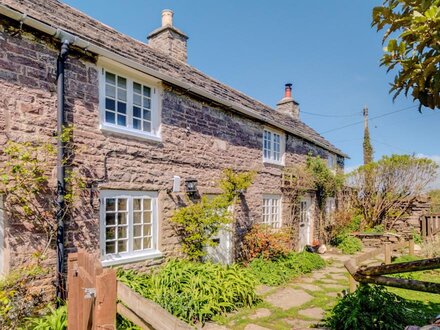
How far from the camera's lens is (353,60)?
1156cm

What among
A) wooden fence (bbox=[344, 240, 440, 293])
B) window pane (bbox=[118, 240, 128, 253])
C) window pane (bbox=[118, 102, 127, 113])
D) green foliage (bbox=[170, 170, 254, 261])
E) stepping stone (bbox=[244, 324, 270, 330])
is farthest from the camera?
green foliage (bbox=[170, 170, 254, 261])

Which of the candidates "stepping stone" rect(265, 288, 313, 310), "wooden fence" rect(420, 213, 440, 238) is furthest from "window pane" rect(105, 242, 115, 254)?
"wooden fence" rect(420, 213, 440, 238)

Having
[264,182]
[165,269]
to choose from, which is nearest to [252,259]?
[264,182]

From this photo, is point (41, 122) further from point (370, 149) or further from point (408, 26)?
point (370, 149)

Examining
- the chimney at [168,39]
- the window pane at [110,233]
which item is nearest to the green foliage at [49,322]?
the window pane at [110,233]

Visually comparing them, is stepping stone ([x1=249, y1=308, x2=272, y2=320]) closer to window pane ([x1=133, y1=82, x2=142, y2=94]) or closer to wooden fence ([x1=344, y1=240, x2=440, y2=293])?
wooden fence ([x1=344, y1=240, x2=440, y2=293])

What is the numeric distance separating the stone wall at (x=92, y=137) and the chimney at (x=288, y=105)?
9.05m

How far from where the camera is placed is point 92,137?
6238 millimetres

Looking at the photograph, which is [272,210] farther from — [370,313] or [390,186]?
[390,186]

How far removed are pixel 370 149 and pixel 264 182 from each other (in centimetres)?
2121

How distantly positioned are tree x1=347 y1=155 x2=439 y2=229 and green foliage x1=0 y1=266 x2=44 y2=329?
1549cm

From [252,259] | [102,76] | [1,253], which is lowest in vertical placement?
[252,259]

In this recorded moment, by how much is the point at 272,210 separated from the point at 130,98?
7.24 meters

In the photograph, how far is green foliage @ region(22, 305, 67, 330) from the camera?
14.6 ft
